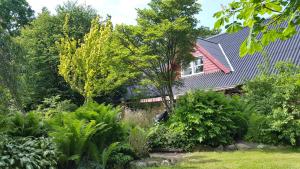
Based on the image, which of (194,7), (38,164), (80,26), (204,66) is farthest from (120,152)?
(80,26)

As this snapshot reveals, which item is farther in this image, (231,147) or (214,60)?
(214,60)

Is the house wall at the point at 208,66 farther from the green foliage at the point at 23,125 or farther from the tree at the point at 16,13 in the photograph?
the tree at the point at 16,13

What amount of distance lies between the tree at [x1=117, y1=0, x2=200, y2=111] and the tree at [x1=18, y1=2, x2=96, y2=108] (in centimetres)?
883

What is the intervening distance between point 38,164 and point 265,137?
735 cm

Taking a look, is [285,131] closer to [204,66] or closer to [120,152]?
[120,152]

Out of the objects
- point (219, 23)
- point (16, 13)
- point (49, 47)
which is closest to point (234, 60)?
point (49, 47)

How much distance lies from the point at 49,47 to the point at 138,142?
15.0m

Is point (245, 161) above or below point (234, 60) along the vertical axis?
below

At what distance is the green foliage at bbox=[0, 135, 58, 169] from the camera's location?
5.35 metres

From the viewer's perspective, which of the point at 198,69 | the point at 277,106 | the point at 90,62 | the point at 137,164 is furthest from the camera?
the point at 198,69

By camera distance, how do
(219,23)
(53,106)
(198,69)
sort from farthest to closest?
(198,69) → (53,106) → (219,23)

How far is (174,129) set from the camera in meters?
10.4

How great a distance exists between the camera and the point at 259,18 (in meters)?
1.71

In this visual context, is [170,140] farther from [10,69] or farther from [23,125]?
[10,69]
